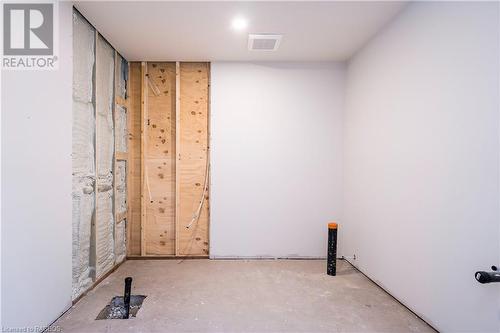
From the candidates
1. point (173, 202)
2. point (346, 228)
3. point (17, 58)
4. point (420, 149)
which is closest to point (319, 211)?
point (346, 228)

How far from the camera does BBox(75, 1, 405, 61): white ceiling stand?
7.91 feet

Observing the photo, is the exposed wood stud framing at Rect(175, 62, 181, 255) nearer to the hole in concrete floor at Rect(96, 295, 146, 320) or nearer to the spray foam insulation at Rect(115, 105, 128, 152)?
the spray foam insulation at Rect(115, 105, 128, 152)

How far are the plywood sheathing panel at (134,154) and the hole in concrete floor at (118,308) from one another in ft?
3.92

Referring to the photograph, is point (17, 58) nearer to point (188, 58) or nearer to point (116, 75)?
point (116, 75)

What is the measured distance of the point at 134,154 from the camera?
3.76 m

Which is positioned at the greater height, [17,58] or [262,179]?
[17,58]

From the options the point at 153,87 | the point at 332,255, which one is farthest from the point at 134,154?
the point at 332,255

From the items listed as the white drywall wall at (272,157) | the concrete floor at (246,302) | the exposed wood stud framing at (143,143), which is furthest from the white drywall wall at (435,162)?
the exposed wood stud framing at (143,143)

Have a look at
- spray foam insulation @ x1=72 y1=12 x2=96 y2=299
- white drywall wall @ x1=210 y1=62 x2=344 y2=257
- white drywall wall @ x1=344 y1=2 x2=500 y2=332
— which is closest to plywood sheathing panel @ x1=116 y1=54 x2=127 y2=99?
spray foam insulation @ x1=72 y1=12 x2=96 y2=299

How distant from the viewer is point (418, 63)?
2.28 m

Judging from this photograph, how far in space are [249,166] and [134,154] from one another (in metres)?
1.59

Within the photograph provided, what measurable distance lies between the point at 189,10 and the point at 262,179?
2162 mm

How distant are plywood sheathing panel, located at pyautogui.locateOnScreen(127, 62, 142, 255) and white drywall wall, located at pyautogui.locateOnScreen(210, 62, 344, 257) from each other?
100 cm

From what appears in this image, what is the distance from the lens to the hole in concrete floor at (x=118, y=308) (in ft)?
7.61
